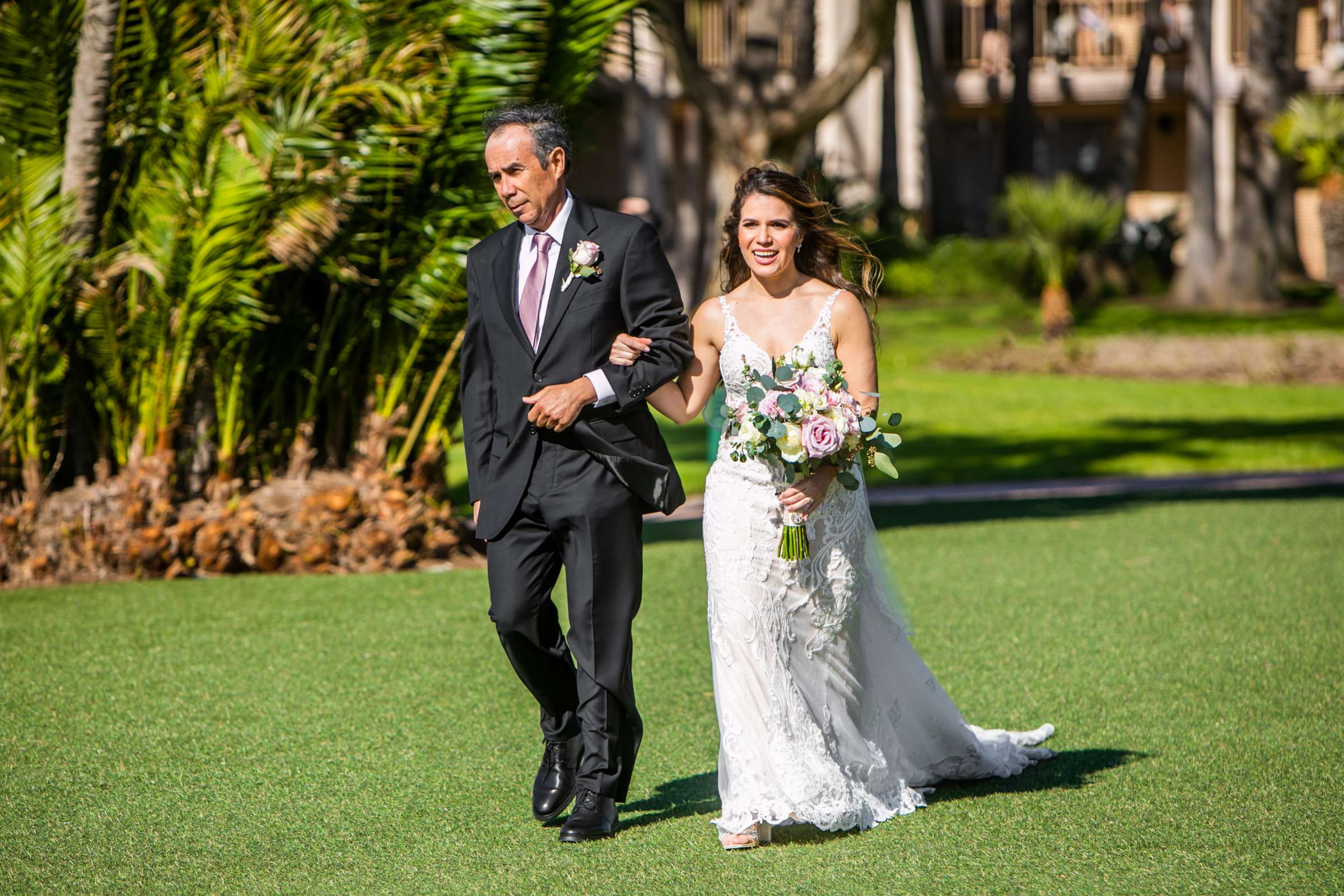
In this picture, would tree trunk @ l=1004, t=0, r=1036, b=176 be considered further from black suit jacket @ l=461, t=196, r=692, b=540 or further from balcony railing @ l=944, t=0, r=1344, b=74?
black suit jacket @ l=461, t=196, r=692, b=540

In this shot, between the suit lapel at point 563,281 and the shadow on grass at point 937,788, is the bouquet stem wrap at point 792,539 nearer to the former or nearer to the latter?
the shadow on grass at point 937,788

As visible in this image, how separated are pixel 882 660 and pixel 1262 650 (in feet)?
9.06

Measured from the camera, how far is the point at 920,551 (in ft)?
30.8

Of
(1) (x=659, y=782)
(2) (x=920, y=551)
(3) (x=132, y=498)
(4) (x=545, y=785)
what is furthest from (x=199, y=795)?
(2) (x=920, y=551)

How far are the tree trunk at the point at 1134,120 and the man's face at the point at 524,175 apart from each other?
2398cm

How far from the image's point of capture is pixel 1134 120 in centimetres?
2692

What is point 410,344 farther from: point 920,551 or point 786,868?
point 786,868

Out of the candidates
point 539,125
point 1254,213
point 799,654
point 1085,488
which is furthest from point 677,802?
point 1254,213

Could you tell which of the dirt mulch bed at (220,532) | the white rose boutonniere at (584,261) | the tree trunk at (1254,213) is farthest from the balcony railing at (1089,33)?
the white rose boutonniere at (584,261)

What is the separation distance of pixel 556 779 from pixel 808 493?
121 cm

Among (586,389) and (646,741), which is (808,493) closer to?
(586,389)

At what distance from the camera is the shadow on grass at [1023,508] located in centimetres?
1059

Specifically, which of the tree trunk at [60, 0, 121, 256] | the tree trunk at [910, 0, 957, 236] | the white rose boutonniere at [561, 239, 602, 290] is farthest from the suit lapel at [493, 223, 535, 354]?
the tree trunk at [910, 0, 957, 236]

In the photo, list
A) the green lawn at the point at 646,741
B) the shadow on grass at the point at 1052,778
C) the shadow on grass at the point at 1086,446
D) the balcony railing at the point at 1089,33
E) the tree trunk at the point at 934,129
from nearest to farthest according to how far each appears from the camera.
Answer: the green lawn at the point at 646,741
the shadow on grass at the point at 1052,778
the shadow on grass at the point at 1086,446
the tree trunk at the point at 934,129
the balcony railing at the point at 1089,33
